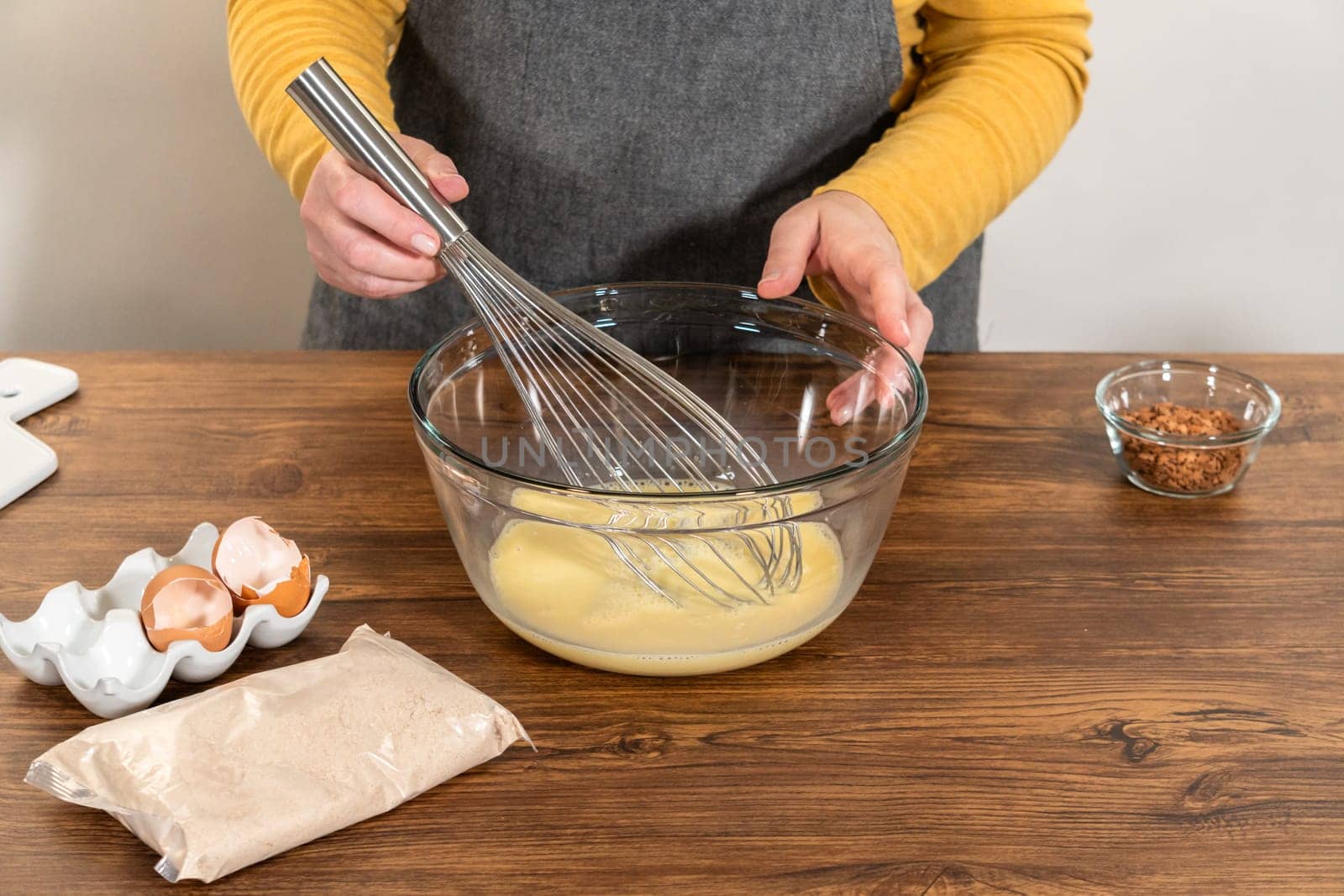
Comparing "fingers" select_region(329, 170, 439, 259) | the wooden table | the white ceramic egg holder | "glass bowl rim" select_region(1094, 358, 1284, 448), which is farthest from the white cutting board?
"glass bowl rim" select_region(1094, 358, 1284, 448)

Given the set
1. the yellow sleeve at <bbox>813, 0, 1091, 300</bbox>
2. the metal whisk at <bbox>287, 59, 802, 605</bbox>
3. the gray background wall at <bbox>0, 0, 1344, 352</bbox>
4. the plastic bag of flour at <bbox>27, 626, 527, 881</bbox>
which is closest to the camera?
the plastic bag of flour at <bbox>27, 626, 527, 881</bbox>

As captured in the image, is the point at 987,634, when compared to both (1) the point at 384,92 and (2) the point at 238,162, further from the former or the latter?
(2) the point at 238,162

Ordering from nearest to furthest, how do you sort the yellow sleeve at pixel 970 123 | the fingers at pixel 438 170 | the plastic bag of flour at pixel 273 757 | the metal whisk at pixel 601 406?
the plastic bag of flour at pixel 273 757
the metal whisk at pixel 601 406
the fingers at pixel 438 170
the yellow sleeve at pixel 970 123

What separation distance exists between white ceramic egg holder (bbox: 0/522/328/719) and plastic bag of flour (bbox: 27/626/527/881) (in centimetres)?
4

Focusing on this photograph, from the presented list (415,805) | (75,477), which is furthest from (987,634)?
(75,477)

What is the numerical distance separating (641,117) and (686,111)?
0.12 ft

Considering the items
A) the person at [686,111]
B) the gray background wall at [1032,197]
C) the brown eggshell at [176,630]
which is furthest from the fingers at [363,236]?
the gray background wall at [1032,197]

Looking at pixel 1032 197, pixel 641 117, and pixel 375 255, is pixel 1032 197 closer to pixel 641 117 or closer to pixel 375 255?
pixel 641 117

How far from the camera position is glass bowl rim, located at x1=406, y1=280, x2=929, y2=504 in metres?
0.55

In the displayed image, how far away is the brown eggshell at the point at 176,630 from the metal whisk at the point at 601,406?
188mm

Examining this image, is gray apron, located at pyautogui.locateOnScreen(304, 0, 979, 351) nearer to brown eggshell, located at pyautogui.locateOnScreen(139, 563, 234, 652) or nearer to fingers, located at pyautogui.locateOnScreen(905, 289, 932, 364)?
fingers, located at pyautogui.locateOnScreen(905, 289, 932, 364)

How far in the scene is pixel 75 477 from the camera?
2.60 ft

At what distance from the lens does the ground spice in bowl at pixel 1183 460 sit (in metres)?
0.78

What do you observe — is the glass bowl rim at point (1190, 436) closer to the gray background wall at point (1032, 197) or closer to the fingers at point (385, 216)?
the fingers at point (385, 216)
